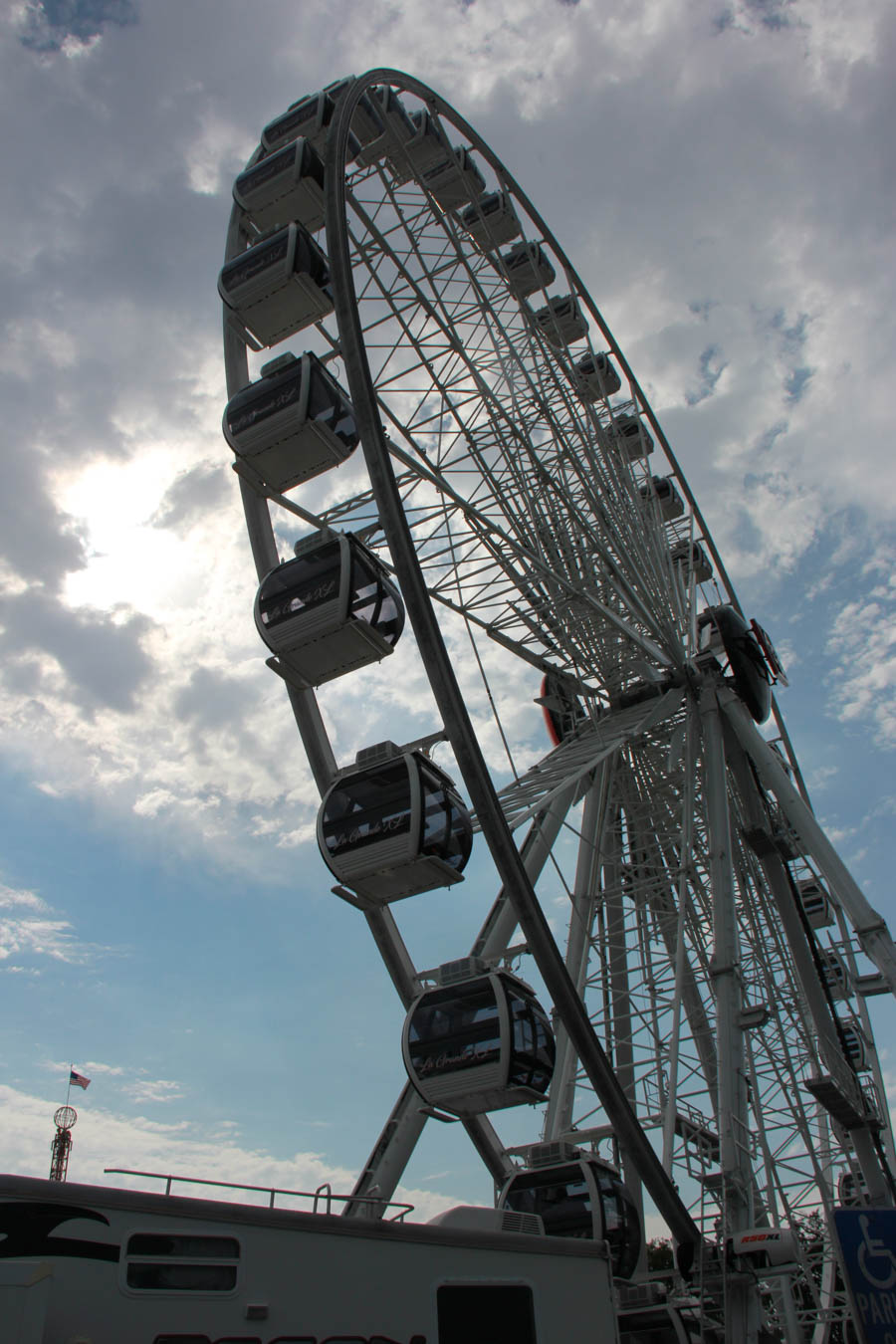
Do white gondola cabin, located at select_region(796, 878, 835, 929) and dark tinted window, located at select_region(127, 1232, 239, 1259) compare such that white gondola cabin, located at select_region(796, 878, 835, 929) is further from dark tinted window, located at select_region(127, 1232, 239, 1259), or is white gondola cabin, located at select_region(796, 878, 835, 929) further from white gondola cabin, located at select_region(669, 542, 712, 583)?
dark tinted window, located at select_region(127, 1232, 239, 1259)

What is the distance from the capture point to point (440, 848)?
11.5 meters

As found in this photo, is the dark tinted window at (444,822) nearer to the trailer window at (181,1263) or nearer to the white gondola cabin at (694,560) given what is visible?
the trailer window at (181,1263)

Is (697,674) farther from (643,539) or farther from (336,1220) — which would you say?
(336,1220)

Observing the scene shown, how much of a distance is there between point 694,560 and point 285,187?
1306 centimetres

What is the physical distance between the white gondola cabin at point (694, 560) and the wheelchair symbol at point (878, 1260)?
20.0 meters

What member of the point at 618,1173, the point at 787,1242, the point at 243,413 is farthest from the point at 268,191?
the point at 787,1242

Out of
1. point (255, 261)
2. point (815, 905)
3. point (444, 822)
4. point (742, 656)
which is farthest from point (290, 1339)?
point (815, 905)

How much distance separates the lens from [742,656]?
1911 cm

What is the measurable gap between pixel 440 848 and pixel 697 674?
873cm

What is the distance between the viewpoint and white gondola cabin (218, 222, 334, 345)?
1433 cm

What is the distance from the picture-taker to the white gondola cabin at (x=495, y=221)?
19.0m

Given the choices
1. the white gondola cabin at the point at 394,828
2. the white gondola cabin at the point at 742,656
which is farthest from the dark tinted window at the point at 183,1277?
the white gondola cabin at the point at 742,656

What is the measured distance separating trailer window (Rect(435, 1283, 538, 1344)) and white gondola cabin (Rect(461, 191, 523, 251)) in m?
16.6

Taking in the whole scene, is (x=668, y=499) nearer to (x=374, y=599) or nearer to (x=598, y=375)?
(x=598, y=375)
